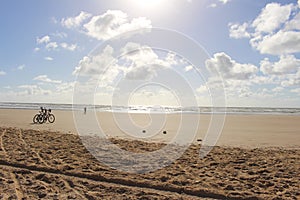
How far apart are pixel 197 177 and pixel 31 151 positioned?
558 cm

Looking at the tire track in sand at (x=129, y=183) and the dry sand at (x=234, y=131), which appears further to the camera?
the dry sand at (x=234, y=131)

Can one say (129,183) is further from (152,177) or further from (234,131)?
(234,131)

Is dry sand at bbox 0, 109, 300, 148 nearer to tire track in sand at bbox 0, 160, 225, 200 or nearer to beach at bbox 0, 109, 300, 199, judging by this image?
beach at bbox 0, 109, 300, 199

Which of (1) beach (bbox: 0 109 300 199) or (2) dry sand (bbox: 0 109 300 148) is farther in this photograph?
(2) dry sand (bbox: 0 109 300 148)

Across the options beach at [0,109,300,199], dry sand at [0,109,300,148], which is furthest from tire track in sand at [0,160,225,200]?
dry sand at [0,109,300,148]

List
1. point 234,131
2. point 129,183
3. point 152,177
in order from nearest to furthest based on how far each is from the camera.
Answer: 1. point 129,183
2. point 152,177
3. point 234,131

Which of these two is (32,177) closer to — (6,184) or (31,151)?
(6,184)

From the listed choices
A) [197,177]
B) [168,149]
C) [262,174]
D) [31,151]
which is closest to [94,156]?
[31,151]

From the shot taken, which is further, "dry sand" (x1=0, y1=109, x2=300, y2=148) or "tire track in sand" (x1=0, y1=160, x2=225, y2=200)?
"dry sand" (x1=0, y1=109, x2=300, y2=148)

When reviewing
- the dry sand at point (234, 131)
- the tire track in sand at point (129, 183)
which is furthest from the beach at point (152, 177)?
the dry sand at point (234, 131)

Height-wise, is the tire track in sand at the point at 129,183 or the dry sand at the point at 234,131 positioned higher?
the dry sand at the point at 234,131

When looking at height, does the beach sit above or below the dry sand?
below

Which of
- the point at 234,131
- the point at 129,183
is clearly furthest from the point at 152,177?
the point at 234,131

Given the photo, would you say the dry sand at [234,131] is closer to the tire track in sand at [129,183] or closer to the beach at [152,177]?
the beach at [152,177]
